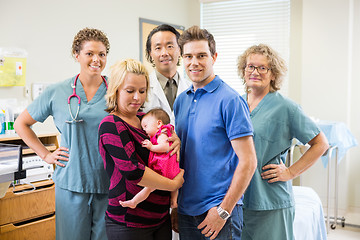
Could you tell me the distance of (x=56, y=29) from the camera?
313cm

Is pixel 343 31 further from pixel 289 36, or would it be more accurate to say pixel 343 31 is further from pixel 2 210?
pixel 2 210

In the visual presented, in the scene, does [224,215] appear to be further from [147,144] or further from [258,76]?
[258,76]

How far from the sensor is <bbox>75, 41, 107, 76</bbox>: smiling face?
1642 mm

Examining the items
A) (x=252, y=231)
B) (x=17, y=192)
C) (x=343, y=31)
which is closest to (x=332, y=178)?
(x=343, y=31)

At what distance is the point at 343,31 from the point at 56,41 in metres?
2.82

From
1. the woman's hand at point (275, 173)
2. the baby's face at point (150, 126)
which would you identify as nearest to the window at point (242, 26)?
the woman's hand at point (275, 173)

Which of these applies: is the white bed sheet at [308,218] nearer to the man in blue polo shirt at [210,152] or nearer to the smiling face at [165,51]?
the man in blue polo shirt at [210,152]

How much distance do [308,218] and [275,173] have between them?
855mm

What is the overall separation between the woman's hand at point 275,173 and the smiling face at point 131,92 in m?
0.63

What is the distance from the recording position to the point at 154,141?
1.32m

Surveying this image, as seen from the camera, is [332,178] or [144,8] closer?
[332,178]

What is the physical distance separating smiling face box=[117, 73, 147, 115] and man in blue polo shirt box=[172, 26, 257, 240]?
19 cm

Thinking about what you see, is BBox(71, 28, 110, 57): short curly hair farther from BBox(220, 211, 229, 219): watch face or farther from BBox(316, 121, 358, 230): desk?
BBox(316, 121, 358, 230): desk

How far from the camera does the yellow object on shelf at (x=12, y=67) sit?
2.75 m
